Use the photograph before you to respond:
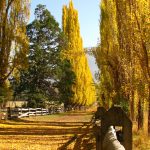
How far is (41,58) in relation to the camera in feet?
166

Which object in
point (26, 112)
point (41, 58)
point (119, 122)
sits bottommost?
point (26, 112)

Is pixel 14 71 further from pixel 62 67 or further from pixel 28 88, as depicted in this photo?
pixel 62 67

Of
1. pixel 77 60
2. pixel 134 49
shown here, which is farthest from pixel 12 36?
pixel 77 60

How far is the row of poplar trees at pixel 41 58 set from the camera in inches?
1093

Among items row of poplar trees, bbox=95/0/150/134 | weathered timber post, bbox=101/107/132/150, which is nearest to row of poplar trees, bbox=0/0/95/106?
row of poplar trees, bbox=95/0/150/134

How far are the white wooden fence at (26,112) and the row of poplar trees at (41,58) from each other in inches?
57.1

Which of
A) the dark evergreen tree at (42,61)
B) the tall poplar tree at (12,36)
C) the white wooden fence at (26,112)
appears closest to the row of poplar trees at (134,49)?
the tall poplar tree at (12,36)

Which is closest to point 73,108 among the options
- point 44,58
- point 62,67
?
point 62,67

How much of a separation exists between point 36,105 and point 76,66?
16977 millimetres

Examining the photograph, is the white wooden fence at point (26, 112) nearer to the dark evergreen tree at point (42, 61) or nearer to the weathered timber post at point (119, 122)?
the dark evergreen tree at point (42, 61)

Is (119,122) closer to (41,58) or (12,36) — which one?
(12,36)

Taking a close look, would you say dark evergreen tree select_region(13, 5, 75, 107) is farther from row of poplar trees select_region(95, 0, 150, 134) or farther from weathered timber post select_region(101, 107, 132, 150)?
weathered timber post select_region(101, 107, 132, 150)

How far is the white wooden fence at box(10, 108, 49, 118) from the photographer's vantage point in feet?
Answer: 123

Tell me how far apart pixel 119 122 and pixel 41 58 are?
44.2 meters
